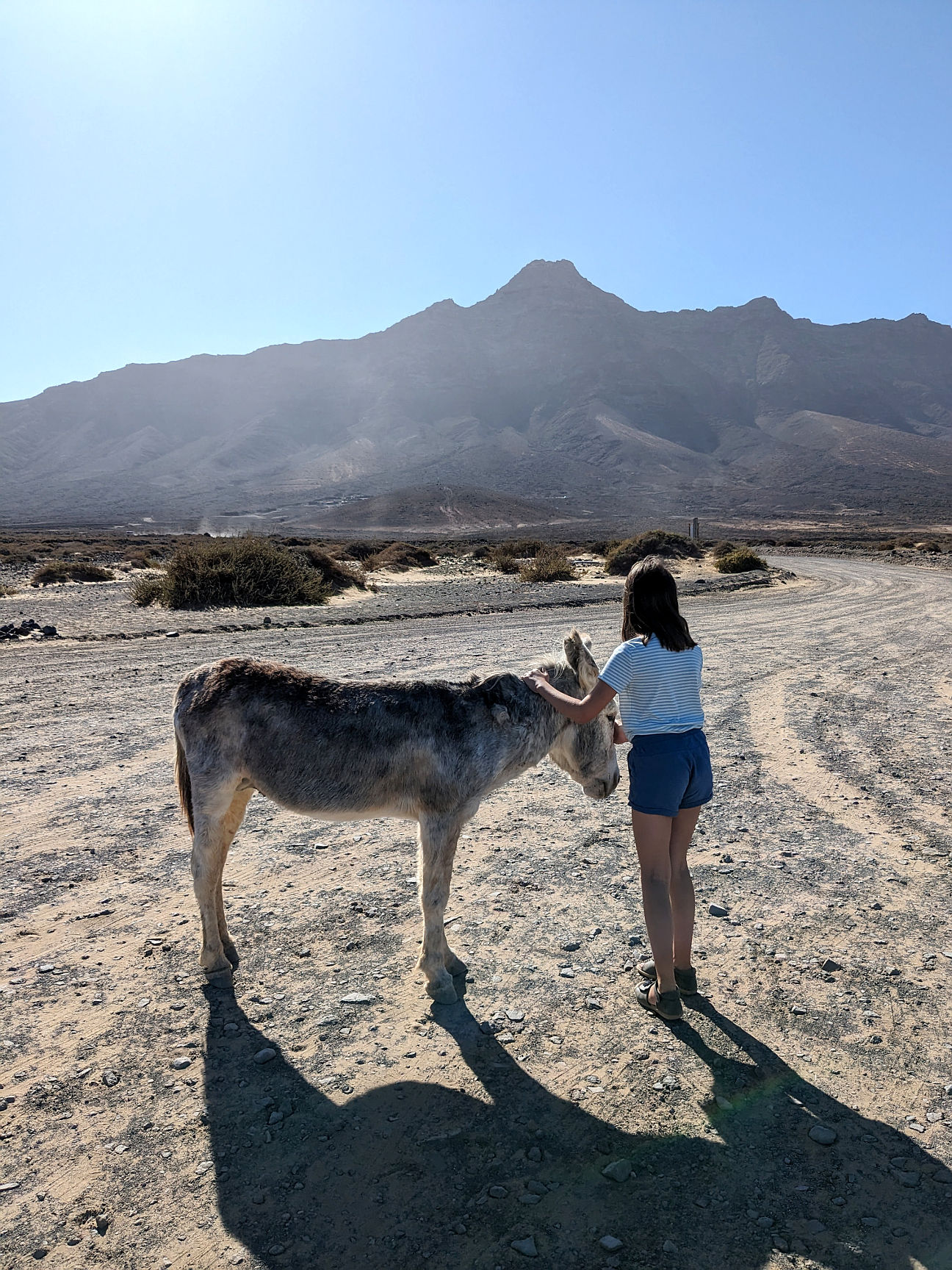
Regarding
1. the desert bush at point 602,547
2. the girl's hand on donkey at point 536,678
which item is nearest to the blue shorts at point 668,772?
the girl's hand on donkey at point 536,678

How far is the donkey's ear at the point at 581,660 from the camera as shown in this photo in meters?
4.15

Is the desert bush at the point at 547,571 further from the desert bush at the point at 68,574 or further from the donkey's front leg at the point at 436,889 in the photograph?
the donkey's front leg at the point at 436,889

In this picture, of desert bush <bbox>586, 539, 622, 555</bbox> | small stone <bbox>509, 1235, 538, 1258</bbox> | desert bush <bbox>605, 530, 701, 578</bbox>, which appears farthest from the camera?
desert bush <bbox>586, 539, 622, 555</bbox>

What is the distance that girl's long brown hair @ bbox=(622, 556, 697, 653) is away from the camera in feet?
12.2

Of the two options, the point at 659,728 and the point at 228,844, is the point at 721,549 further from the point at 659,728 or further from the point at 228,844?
the point at 228,844

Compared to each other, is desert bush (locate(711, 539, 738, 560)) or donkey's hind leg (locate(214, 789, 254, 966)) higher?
desert bush (locate(711, 539, 738, 560))

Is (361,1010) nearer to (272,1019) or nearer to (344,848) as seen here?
(272,1019)

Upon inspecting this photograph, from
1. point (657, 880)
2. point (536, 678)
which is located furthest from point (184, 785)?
point (657, 880)

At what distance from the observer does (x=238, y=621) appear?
18.6 meters

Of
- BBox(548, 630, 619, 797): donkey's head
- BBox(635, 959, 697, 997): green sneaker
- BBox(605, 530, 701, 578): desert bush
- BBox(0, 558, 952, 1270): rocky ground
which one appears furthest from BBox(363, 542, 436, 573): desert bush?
BBox(635, 959, 697, 997): green sneaker

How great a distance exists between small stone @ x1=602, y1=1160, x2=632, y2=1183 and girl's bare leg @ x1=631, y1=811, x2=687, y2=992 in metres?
0.97

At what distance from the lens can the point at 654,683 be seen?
12.3ft

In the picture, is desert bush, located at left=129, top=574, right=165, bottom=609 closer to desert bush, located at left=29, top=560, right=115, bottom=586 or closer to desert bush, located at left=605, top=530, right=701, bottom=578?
desert bush, located at left=29, top=560, right=115, bottom=586

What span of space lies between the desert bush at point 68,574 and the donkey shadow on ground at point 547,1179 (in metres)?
26.3
